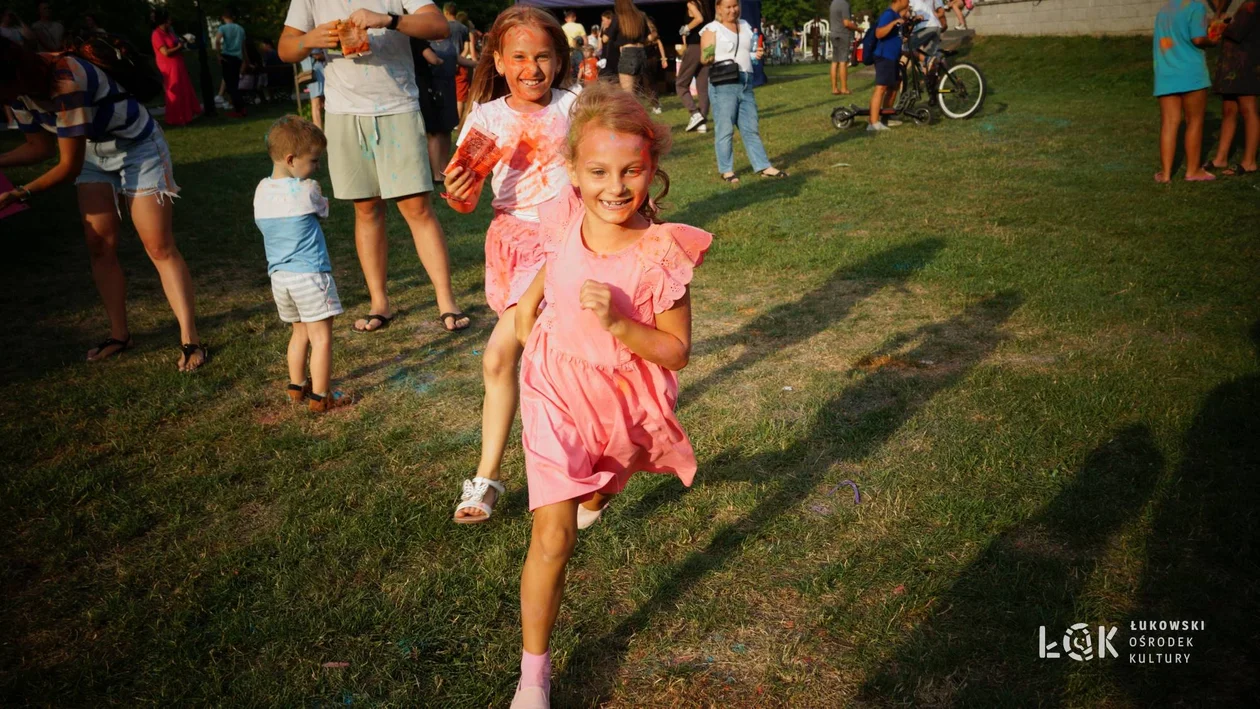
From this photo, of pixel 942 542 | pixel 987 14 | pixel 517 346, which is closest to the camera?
pixel 942 542

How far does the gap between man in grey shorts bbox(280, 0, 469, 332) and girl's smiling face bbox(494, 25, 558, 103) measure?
151cm

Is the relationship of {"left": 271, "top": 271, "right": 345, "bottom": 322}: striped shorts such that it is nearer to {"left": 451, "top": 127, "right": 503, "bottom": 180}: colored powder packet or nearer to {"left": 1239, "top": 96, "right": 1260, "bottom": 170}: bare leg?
{"left": 451, "top": 127, "right": 503, "bottom": 180}: colored powder packet

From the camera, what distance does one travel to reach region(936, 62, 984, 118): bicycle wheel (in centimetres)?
1302

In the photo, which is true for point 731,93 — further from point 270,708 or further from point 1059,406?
point 270,708

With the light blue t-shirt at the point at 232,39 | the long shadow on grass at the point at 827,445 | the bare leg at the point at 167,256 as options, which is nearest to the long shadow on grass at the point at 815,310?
the long shadow on grass at the point at 827,445

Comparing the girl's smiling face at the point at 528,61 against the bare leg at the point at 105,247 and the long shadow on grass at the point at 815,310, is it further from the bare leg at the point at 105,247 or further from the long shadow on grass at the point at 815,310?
the bare leg at the point at 105,247

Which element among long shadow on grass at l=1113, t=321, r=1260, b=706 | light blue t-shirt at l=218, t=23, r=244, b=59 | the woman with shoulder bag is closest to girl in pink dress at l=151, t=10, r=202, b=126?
light blue t-shirt at l=218, t=23, r=244, b=59

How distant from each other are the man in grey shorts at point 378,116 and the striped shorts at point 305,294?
37.2 inches

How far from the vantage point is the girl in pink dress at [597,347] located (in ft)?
7.33

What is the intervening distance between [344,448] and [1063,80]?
1680 cm

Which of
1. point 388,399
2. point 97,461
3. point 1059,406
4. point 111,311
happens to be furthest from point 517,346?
point 111,311

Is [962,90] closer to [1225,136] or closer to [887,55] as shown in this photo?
[887,55]

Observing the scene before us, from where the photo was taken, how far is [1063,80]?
16.0m

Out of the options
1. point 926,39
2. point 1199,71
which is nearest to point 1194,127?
point 1199,71
